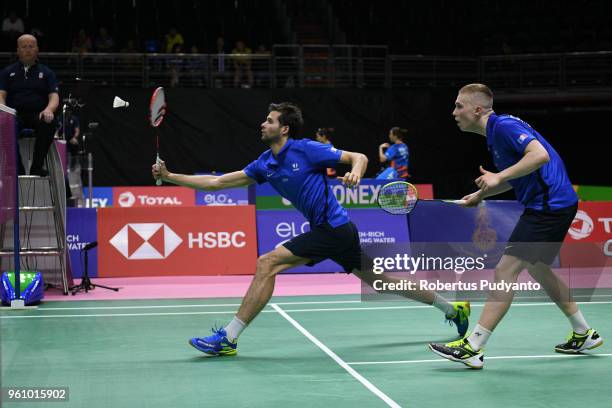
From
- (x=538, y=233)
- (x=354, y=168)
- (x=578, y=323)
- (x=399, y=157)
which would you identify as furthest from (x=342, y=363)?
(x=399, y=157)

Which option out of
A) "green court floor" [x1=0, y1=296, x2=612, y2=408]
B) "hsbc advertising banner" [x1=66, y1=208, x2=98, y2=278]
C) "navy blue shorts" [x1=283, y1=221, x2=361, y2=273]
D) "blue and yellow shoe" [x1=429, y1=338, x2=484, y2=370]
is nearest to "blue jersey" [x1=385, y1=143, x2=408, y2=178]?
"hsbc advertising banner" [x1=66, y1=208, x2=98, y2=278]

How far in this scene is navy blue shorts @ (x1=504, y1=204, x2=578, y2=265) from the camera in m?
5.85

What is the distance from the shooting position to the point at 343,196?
15.6 meters

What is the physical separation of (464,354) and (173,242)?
6544 mm

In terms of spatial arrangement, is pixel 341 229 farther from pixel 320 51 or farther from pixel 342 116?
pixel 320 51

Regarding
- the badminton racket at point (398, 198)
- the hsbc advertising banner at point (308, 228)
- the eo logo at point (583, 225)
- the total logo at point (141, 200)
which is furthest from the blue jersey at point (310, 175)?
the total logo at point (141, 200)

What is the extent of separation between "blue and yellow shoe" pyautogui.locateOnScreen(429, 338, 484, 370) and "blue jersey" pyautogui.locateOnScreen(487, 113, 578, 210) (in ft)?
3.44

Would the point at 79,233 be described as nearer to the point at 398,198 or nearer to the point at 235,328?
the point at 235,328

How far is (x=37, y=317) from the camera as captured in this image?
27.9 feet

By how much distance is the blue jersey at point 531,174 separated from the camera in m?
5.80

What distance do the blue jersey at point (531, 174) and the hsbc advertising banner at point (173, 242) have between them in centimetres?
640

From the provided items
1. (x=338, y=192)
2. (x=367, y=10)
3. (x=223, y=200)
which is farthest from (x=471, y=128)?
(x=367, y=10)

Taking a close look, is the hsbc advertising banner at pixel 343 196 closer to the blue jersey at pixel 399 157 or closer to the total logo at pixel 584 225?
the blue jersey at pixel 399 157

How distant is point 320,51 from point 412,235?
12008 millimetres
